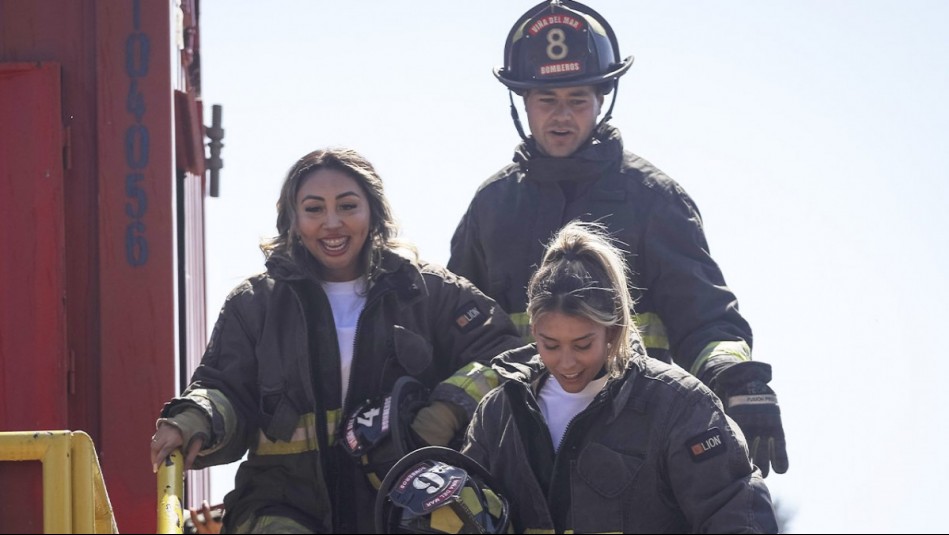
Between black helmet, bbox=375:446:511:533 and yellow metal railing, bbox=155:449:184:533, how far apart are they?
511mm

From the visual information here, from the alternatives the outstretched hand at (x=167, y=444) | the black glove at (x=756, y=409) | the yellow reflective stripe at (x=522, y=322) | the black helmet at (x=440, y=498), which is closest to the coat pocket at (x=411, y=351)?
the yellow reflective stripe at (x=522, y=322)

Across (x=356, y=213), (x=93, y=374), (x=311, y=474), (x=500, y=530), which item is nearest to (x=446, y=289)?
(x=356, y=213)

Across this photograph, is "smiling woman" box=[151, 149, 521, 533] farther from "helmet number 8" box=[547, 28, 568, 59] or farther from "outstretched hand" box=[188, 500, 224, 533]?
"outstretched hand" box=[188, 500, 224, 533]

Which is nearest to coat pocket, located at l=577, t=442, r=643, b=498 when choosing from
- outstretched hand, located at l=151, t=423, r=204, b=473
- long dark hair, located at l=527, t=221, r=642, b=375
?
long dark hair, located at l=527, t=221, r=642, b=375

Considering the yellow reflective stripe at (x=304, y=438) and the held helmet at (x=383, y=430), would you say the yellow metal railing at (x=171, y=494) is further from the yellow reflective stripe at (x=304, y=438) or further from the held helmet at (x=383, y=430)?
the held helmet at (x=383, y=430)

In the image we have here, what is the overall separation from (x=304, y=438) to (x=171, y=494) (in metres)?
0.62

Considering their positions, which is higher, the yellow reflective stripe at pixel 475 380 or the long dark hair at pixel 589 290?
the long dark hair at pixel 589 290

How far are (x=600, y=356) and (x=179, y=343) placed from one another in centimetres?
256

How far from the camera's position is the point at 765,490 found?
3707 mm

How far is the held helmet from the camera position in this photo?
4352 millimetres

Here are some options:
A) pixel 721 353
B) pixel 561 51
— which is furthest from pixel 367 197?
pixel 721 353

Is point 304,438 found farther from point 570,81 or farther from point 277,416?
point 570,81

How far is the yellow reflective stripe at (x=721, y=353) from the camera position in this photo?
4.63 m

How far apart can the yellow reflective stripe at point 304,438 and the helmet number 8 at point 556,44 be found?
152 cm
